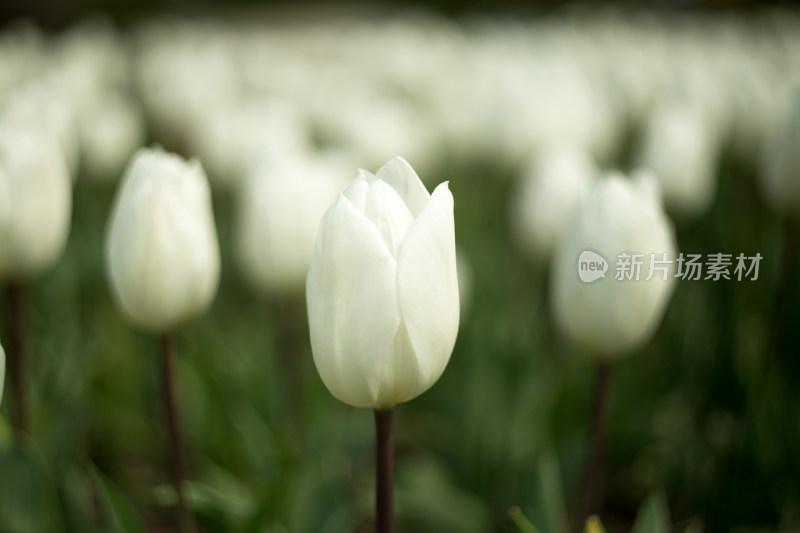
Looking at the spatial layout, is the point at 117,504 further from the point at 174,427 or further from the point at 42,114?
the point at 42,114

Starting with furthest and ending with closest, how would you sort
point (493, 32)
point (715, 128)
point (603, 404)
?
point (493, 32)
point (715, 128)
point (603, 404)

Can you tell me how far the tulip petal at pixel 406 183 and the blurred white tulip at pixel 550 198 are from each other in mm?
1010

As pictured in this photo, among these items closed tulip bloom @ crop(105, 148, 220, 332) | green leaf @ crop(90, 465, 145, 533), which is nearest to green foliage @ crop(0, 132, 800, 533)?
green leaf @ crop(90, 465, 145, 533)

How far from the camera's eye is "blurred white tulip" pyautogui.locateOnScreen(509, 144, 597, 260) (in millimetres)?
1955

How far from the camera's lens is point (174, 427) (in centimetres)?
141

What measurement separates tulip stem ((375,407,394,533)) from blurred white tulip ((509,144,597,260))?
1091 millimetres

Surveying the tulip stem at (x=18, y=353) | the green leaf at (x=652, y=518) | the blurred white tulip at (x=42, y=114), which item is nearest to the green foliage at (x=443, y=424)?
the tulip stem at (x=18, y=353)

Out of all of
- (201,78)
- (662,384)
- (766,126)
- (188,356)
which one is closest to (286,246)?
(188,356)

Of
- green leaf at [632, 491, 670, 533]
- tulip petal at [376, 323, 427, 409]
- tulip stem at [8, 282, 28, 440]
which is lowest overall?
green leaf at [632, 491, 670, 533]

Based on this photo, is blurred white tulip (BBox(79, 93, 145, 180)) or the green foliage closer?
the green foliage

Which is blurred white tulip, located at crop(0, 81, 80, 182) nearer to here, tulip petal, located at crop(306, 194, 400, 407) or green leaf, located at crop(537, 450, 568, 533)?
tulip petal, located at crop(306, 194, 400, 407)

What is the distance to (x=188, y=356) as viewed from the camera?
210 centimetres

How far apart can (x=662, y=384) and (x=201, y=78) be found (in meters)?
3.02

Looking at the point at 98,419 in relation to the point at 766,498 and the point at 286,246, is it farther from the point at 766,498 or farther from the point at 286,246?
the point at 766,498
